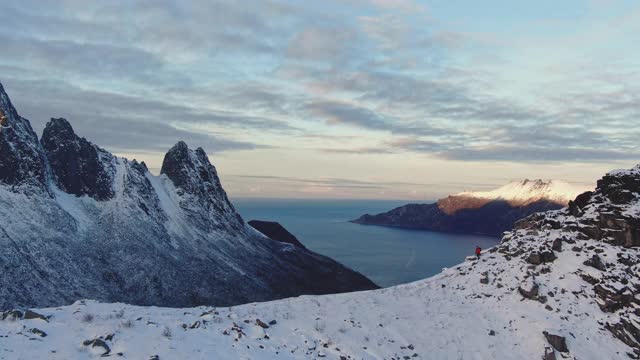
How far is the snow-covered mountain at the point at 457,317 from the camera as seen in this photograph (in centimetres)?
2442

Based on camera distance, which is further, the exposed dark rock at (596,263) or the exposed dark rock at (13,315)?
the exposed dark rock at (596,263)

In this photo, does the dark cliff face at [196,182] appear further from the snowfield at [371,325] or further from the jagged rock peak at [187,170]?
the snowfield at [371,325]

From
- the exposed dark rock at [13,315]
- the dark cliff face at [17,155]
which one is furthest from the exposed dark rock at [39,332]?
the dark cliff face at [17,155]

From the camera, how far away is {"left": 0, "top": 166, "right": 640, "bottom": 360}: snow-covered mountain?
2442cm

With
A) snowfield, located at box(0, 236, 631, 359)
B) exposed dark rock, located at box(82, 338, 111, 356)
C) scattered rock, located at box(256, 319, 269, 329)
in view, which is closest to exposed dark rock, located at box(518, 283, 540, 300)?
snowfield, located at box(0, 236, 631, 359)

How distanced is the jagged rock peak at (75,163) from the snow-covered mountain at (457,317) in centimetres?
11893

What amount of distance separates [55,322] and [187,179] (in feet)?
526

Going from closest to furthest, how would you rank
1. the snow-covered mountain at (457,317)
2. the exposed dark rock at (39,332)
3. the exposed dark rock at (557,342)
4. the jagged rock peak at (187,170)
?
the exposed dark rock at (39,332)
the snow-covered mountain at (457,317)
the exposed dark rock at (557,342)
the jagged rock peak at (187,170)

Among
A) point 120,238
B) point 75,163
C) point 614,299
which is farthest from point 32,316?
point 75,163

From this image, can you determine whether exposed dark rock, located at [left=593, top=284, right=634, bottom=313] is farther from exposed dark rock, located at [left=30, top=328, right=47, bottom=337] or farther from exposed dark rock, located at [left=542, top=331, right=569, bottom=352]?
exposed dark rock, located at [left=30, top=328, right=47, bottom=337]

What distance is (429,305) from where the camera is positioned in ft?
133

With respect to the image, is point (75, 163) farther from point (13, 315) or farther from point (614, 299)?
point (614, 299)

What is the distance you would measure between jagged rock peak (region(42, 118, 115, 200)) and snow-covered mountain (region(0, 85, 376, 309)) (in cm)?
27

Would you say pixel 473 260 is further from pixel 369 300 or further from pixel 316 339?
pixel 316 339
